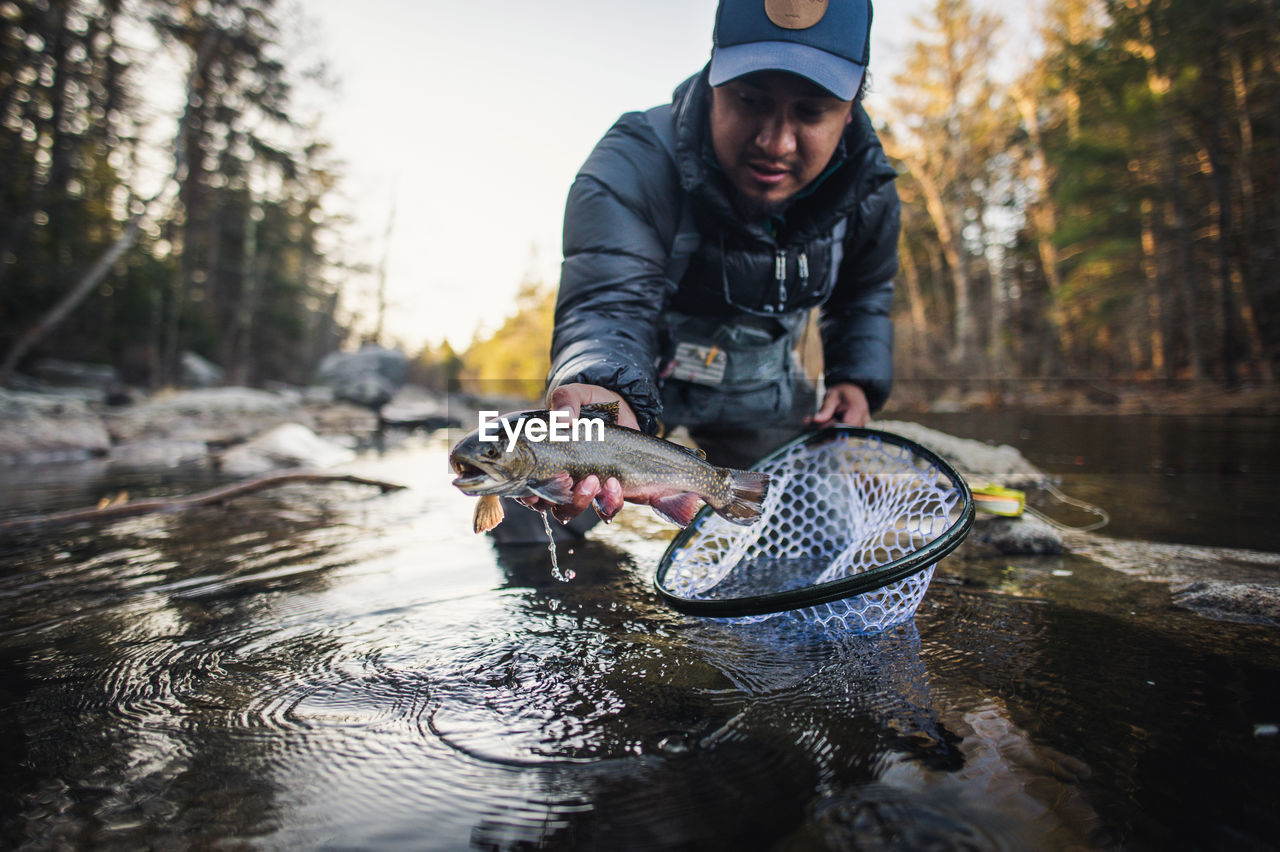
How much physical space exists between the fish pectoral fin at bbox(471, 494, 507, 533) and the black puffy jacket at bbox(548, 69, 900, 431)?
0.61 meters

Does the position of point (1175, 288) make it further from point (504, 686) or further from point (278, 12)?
point (278, 12)

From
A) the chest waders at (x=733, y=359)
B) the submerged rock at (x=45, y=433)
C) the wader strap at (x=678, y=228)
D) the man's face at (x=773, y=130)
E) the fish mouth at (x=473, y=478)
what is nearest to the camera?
the fish mouth at (x=473, y=478)

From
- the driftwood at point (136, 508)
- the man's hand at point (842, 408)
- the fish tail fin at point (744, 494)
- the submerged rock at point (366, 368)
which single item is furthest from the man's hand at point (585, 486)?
the submerged rock at point (366, 368)

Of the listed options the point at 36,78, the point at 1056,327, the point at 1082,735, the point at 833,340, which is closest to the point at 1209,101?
the point at 1056,327

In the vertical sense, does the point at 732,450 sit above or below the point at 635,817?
above

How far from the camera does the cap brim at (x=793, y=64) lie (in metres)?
2.59

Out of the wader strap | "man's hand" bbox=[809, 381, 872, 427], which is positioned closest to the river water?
"man's hand" bbox=[809, 381, 872, 427]

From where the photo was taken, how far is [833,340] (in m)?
4.36

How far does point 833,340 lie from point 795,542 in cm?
163

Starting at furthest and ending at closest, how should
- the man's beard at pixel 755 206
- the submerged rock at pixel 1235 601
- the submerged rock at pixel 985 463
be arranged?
the submerged rock at pixel 985 463, the man's beard at pixel 755 206, the submerged rock at pixel 1235 601

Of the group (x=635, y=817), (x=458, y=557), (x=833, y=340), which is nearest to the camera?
(x=635, y=817)

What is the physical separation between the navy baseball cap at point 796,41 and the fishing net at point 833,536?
1.53m

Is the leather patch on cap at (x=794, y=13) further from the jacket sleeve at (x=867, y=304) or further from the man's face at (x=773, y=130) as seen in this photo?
the jacket sleeve at (x=867, y=304)

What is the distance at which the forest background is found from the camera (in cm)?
1370
